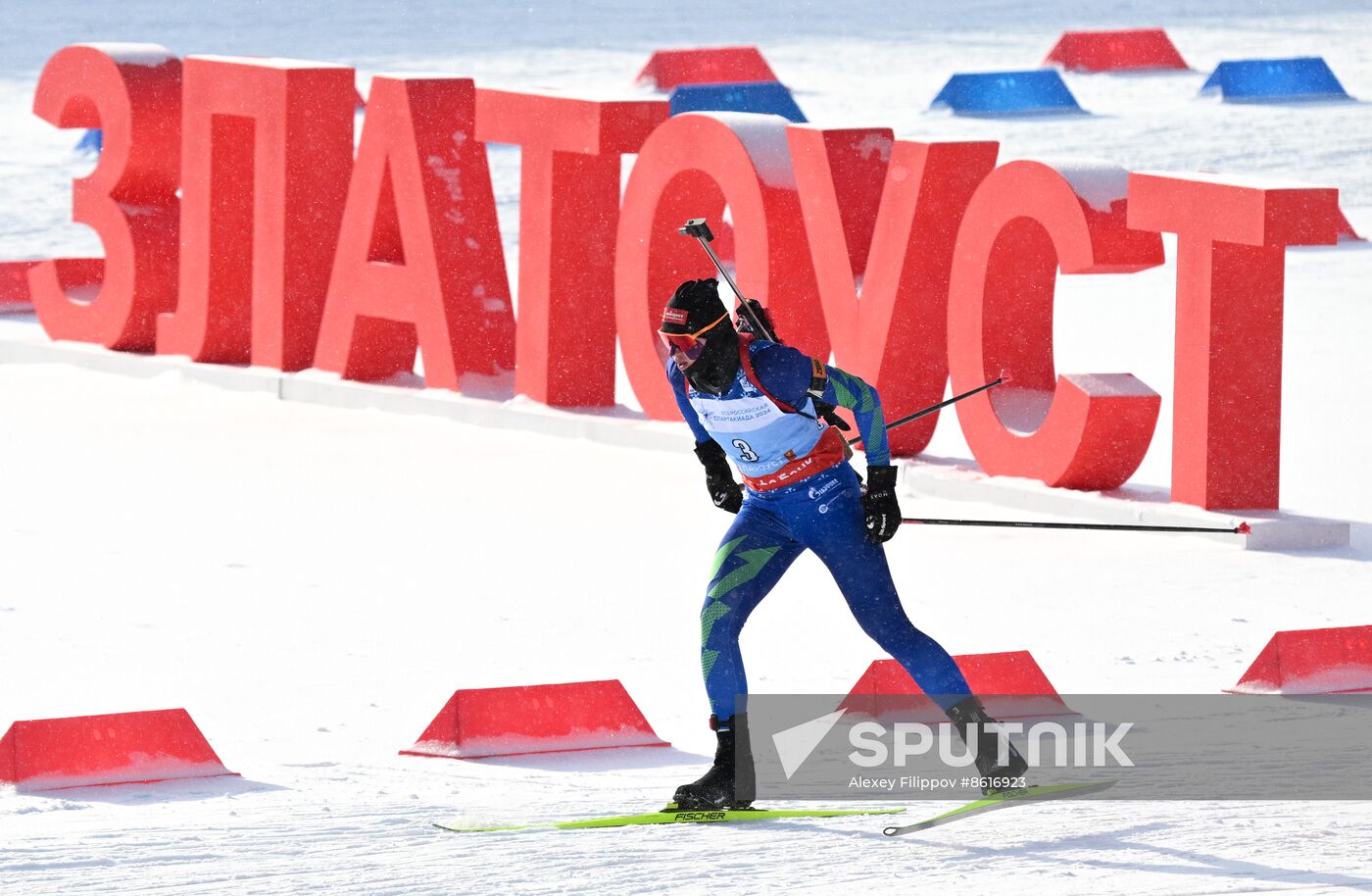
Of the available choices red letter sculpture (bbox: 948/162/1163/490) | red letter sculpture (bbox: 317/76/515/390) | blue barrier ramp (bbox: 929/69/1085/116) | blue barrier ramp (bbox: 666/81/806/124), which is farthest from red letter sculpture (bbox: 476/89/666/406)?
blue barrier ramp (bbox: 929/69/1085/116)

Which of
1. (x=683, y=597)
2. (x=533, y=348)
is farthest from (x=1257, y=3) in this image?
(x=683, y=597)

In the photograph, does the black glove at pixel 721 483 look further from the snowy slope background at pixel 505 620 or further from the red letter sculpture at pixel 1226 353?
the red letter sculpture at pixel 1226 353

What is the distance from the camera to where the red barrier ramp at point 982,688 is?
8297 millimetres

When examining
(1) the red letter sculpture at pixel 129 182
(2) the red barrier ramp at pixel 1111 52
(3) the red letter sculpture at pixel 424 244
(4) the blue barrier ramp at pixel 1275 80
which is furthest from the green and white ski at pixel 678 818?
(2) the red barrier ramp at pixel 1111 52

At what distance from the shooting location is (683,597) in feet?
34.0

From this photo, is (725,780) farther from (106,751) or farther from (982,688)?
(106,751)

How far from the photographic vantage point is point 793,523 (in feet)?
23.6

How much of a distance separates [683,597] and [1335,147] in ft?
50.1

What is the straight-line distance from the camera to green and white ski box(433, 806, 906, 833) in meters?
6.97

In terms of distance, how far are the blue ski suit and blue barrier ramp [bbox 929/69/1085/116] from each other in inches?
763

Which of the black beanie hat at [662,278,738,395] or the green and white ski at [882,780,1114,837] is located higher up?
the black beanie hat at [662,278,738,395]

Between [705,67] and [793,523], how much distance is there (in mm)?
22277

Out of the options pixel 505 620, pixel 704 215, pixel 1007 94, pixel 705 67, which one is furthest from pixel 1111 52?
pixel 505 620

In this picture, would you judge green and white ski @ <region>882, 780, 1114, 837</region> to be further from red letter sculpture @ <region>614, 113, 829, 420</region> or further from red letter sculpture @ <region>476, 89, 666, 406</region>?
red letter sculpture @ <region>476, 89, 666, 406</region>
